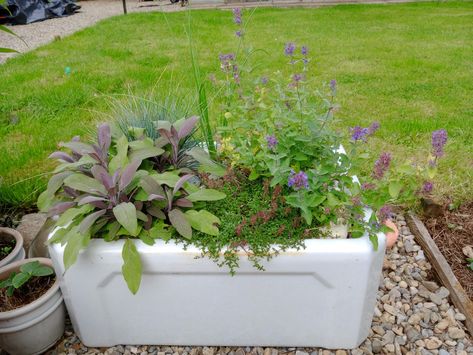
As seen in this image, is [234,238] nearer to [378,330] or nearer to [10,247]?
[378,330]

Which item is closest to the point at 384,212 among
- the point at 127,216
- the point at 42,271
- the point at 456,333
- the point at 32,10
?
the point at 456,333

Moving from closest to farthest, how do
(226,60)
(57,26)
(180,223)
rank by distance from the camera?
(180,223) < (226,60) < (57,26)

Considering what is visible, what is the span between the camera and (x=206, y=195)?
158 cm

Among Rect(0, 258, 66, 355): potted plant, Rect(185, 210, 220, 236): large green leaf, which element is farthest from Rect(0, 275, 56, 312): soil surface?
Rect(185, 210, 220, 236): large green leaf

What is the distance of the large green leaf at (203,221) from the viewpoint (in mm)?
1495

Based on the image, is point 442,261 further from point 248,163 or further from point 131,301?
point 131,301

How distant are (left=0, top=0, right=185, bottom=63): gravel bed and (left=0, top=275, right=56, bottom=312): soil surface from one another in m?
4.48

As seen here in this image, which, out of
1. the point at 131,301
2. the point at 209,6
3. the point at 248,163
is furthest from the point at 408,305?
the point at 209,6

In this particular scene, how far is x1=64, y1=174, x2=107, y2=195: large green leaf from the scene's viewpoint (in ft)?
4.92

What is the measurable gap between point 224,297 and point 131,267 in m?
0.36

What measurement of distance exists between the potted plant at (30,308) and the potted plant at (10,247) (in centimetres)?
12

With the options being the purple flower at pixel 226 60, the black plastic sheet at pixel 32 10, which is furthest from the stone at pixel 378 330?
the black plastic sheet at pixel 32 10

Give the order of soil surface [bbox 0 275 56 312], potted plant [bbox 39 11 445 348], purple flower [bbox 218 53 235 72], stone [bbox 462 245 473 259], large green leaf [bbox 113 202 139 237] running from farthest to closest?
stone [bbox 462 245 473 259]
purple flower [bbox 218 53 235 72]
soil surface [bbox 0 275 56 312]
potted plant [bbox 39 11 445 348]
large green leaf [bbox 113 202 139 237]

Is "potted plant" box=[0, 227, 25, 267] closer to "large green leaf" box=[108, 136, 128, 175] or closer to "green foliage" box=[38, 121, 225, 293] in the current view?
"green foliage" box=[38, 121, 225, 293]
